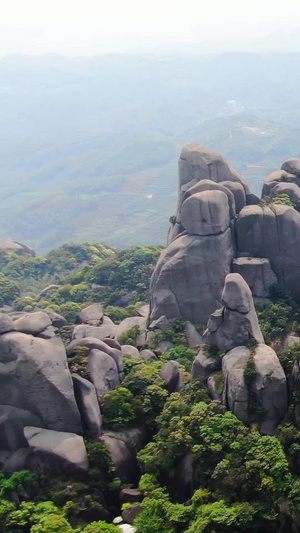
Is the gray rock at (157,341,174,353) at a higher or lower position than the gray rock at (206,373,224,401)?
lower

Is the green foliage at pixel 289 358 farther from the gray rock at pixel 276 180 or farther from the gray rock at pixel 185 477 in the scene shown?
the gray rock at pixel 276 180

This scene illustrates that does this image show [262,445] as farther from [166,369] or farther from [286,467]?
[166,369]

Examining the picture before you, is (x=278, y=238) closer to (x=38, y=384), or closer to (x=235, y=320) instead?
(x=235, y=320)

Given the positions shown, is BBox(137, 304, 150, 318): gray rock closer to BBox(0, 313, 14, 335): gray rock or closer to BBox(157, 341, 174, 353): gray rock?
BBox(157, 341, 174, 353): gray rock

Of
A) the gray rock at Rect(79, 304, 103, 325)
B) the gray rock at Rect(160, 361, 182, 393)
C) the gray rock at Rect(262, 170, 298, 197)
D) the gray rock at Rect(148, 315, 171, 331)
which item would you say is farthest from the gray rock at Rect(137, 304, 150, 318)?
the gray rock at Rect(160, 361, 182, 393)

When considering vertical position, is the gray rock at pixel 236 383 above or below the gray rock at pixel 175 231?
below

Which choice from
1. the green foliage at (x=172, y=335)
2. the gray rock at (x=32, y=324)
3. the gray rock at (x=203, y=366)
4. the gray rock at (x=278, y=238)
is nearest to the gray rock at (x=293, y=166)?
the gray rock at (x=278, y=238)
